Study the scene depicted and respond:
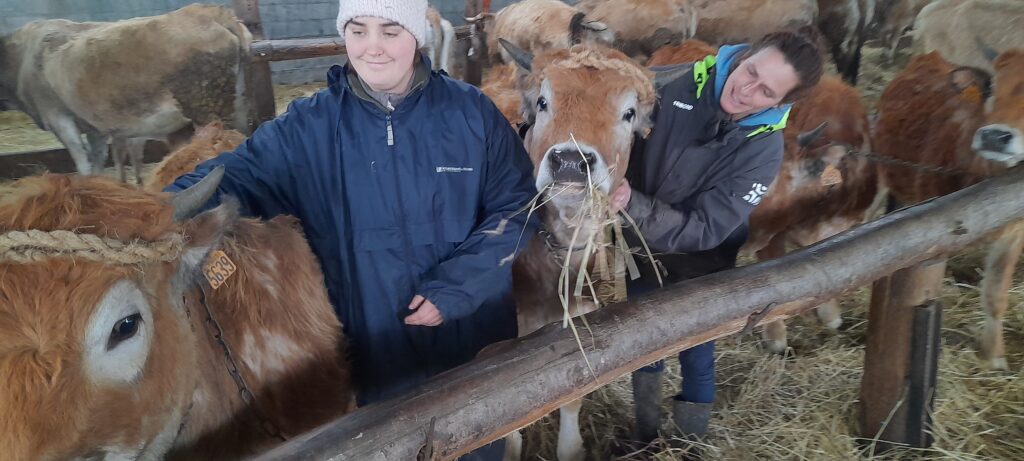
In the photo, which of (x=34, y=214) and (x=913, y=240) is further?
(x=913, y=240)

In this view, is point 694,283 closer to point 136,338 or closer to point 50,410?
point 136,338

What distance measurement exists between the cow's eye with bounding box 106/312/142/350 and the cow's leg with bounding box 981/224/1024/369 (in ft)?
15.4

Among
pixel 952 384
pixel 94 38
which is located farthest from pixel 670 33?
pixel 94 38

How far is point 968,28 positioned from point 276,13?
10.8m

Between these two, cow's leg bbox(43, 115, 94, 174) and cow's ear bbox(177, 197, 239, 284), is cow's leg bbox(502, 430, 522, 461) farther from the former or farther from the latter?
cow's leg bbox(43, 115, 94, 174)

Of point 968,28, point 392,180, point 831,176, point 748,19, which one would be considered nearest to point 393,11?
point 392,180

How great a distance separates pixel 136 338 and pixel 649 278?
2.29 meters

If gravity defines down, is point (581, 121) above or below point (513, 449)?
above

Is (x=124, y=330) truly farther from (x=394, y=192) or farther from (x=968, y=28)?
(x=968, y=28)

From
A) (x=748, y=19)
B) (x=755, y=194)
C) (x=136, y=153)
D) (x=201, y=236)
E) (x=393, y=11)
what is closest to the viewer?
(x=201, y=236)

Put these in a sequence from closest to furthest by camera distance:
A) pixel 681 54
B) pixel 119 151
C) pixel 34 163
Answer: pixel 681 54 < pixel 34 163 < pixel 119 151

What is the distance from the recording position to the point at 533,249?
319 centimetres

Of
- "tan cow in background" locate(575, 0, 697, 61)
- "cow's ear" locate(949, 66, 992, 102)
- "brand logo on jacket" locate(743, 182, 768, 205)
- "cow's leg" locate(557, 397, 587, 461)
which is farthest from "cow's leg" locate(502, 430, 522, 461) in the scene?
"tan cow in background" locate(575, 0, 697, 61)

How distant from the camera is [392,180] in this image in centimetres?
208
